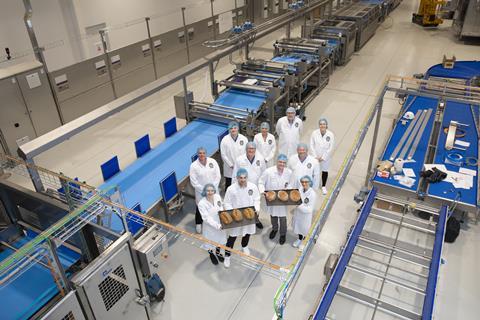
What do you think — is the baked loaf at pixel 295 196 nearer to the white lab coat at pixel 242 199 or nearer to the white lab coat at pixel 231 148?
the white lab coat at pixel 242 199

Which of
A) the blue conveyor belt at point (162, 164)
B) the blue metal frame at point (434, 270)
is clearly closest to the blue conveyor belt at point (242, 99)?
the blue conveyor belt at point (162, 164)

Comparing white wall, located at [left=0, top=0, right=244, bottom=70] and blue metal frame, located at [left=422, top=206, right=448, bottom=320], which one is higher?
white wall, located at [left=0, top=0, right=244, bottom=70]

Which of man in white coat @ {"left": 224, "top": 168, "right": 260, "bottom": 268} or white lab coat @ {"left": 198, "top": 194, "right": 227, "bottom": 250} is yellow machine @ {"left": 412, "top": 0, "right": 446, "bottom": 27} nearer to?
man in white coat @ {"left": 224, "top": 168, "right": 260, "bottom": 268}

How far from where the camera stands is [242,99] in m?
6.68

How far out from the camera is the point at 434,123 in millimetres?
6273

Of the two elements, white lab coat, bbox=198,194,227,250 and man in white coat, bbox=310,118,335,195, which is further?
→ man in white coat, bbox=310,118,335,195

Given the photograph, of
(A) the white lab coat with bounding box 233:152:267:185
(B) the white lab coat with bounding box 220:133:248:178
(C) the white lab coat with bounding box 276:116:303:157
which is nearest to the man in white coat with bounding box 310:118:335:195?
(C) the white lab coat with bounding box 276:116:303:157

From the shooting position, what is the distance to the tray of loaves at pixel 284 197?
14.3 feet

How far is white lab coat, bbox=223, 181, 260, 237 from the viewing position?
14.4 ft

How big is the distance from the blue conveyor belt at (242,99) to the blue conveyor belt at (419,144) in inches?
88.2

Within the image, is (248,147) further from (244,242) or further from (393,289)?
(393,289)

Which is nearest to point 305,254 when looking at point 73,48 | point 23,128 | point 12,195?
point 12,195

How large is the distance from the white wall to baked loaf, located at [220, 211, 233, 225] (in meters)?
5.26

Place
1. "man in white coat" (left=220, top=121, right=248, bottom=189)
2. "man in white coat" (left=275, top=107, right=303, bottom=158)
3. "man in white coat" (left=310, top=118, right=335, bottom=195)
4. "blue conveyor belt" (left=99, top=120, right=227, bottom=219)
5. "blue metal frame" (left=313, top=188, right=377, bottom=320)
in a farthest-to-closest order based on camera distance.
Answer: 1. "man in white coat" (left=275, top=107, right=303, bottom=158)
2. "man in white coat" (left=310, top=118, right=335, bottom=195)
3. "man in white coat" (left=220, top=121, right=248, bottom=189)
4. "blue conveyor belt" (left=99, top=120, right=227, bottom=219)
5. "blue metal frame" (left=313, top=188, right=377, bottom=320)
